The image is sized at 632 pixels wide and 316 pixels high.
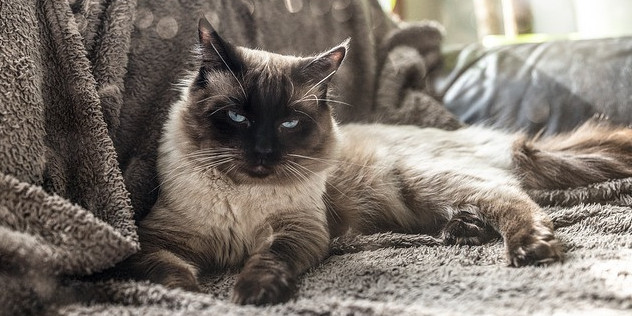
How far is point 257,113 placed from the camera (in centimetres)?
155

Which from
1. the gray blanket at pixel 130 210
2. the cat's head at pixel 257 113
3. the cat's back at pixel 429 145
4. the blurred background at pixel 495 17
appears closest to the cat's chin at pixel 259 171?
the cat's head at pixel 257 113

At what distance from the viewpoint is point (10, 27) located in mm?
1495

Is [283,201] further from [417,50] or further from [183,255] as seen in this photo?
[417,50]

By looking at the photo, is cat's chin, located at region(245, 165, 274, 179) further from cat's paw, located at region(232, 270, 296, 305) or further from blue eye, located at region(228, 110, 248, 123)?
cat's paw, located at region(232, 270, 296, 305)

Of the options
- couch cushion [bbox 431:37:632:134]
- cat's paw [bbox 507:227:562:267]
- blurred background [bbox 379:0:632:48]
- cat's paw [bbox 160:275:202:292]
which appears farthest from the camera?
blurred background [bbox 379:0:632:48]

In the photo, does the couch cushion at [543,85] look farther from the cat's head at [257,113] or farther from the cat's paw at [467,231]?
the cat's head at [257,113]

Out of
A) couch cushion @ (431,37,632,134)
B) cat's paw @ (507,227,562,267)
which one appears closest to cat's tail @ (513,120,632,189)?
couch cushion @ (431,37,632,134)

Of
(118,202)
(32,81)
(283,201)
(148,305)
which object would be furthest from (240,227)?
(32,81)

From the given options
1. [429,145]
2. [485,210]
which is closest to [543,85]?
[429,145]

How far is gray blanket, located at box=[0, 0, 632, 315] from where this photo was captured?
1.19 metres

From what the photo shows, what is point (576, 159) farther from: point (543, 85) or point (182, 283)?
point (182, 283)

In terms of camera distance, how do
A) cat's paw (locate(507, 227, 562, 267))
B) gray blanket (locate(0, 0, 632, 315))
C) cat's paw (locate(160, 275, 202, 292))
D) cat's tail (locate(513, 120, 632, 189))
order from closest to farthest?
gray blanket (locate(0, 0, 632, 315)) → cat's paw (locate(160, 275, 202, 292)) → cat's paw (locate(507, 227, 562, 267)) → cat's tail (locate(513, 120, 632, 189))

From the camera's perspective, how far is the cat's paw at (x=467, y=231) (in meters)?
1.68

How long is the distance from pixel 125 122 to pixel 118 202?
1.31ft
